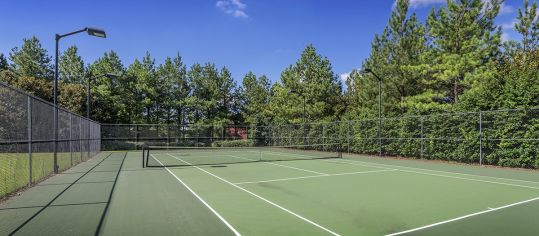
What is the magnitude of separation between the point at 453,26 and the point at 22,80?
38535mm

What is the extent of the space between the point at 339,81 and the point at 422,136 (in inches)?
844

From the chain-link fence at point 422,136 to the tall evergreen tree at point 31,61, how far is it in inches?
852

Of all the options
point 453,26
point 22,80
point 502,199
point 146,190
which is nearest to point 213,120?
point 22,80

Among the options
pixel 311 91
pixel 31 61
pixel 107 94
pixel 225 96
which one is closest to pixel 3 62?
pixel 31 61

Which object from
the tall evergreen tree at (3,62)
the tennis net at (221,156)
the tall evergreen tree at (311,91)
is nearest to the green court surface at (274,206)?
the tennis net at (221,156)

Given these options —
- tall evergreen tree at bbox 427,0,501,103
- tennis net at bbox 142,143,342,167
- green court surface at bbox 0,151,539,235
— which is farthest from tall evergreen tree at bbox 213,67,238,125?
green court surface at bbox 0,151,539,235

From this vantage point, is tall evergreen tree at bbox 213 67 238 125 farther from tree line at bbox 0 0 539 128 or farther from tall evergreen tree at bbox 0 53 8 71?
tall evergreen tree at bbox 0 53 8 71

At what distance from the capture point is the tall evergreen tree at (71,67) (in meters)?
48.9

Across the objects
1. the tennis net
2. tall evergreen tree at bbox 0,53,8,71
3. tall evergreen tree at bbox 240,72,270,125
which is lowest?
the tennis net

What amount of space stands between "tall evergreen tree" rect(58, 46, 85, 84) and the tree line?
13cm

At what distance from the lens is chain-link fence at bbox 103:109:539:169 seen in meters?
16.7

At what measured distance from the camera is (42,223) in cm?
672

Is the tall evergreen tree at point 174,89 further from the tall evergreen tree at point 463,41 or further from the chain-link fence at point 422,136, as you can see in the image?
the tall evergreen tree at point 463,41

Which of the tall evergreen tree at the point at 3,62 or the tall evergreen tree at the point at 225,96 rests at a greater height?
the tall evergreen tree at the point at 3,62
